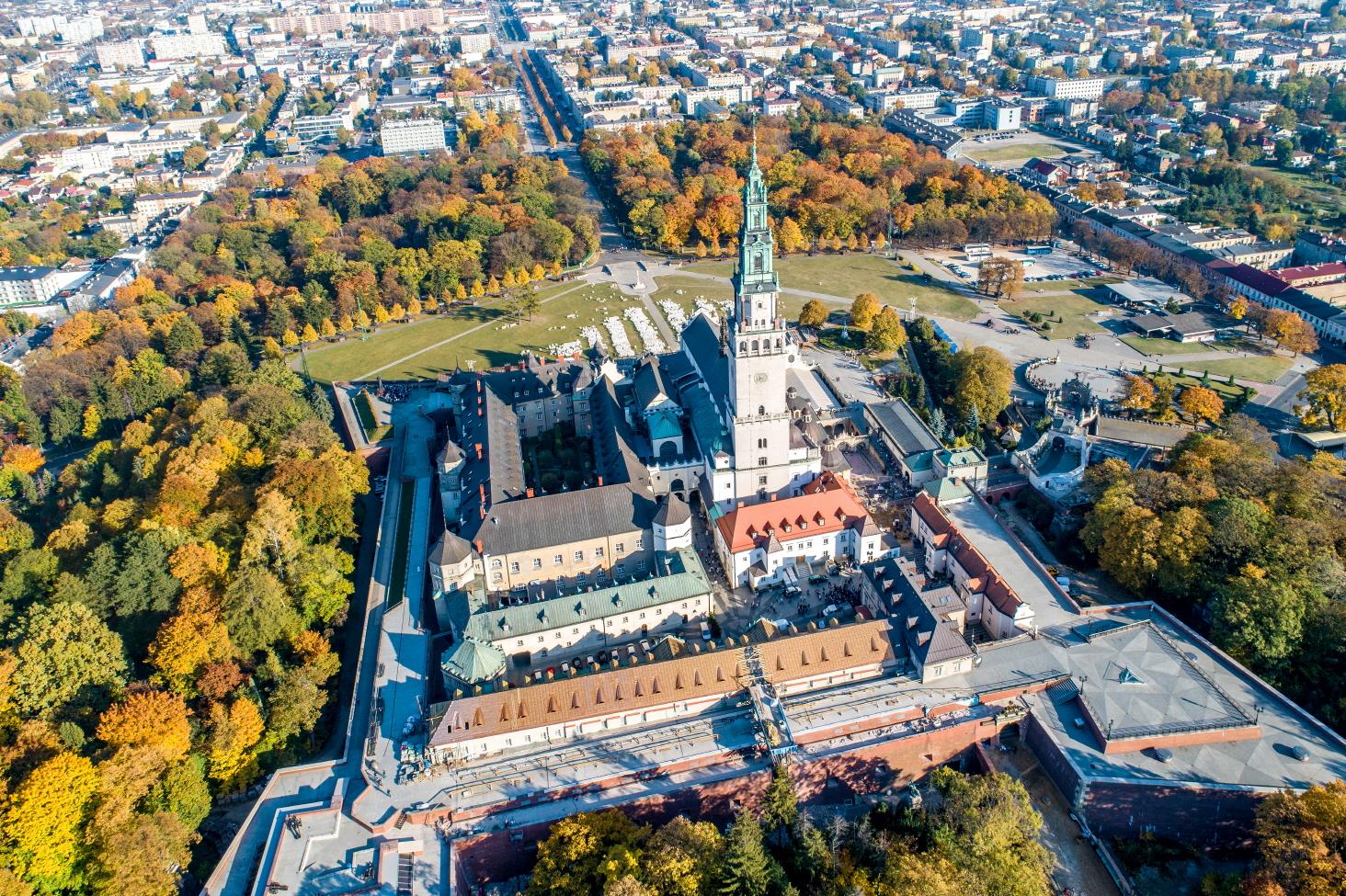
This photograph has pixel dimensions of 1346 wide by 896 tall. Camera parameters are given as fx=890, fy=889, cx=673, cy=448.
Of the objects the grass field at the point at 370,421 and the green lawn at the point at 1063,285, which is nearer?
the grass field at the point at 370,421

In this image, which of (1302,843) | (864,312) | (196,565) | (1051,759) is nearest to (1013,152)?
(864,312)

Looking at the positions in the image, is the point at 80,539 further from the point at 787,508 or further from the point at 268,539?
the point at 787,508

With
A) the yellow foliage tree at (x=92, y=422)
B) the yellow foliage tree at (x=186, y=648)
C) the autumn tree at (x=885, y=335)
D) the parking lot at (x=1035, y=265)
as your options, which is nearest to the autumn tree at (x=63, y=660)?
the yellow foliage tree at (x=186, y=648)

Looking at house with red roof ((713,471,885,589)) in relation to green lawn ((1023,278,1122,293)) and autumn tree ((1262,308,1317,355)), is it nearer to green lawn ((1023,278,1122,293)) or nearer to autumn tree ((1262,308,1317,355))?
autumn tree ((1262,308,1317,355))

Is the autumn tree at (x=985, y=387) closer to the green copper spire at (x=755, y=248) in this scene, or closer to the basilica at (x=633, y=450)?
the basilica at (x=633, y=450)

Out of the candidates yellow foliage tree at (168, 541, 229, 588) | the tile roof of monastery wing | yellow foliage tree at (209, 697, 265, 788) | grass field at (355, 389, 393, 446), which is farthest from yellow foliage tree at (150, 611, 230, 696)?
grass field at (355, 389, 393, 446)

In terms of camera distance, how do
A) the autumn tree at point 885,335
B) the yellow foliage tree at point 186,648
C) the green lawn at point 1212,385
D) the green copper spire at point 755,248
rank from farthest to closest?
the autumn tree at point 885,335, the green lawn at point 1212,385, the green copper spire at point 755,248, the yellow foliage tree at point 186,648
